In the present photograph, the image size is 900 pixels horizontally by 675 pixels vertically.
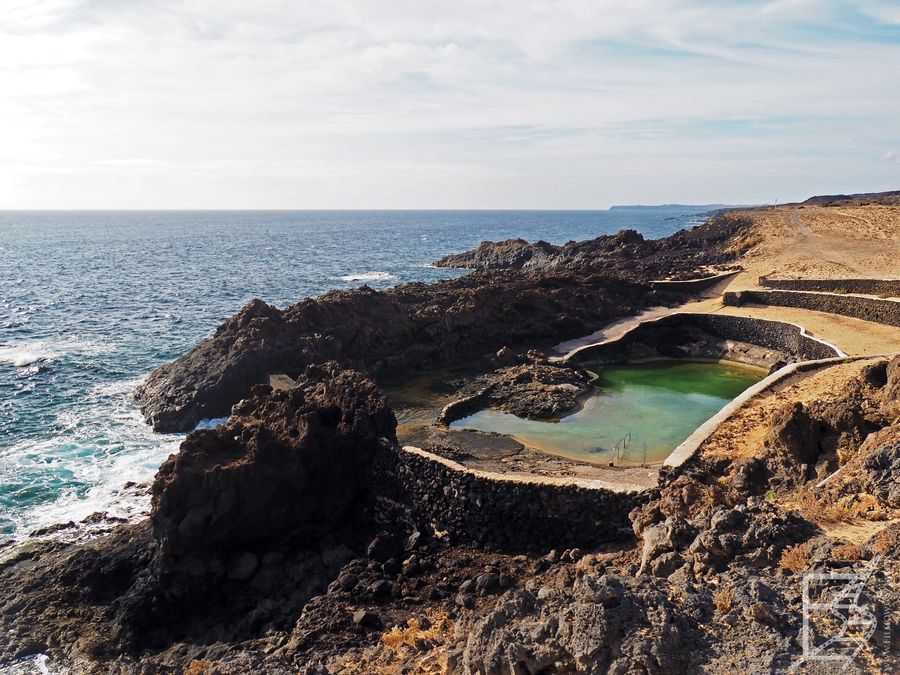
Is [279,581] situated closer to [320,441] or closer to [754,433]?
[320,441]

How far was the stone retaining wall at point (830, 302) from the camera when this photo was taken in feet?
102

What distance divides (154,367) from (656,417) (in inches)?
1027

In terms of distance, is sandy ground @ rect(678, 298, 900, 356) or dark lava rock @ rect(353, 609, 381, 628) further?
sandy ground @ rect(678, 298, 900, 356)

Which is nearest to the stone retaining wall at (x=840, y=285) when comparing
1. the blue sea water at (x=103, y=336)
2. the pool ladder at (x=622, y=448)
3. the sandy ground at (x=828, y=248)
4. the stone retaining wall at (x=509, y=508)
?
the sandy ground at (x=828, y=248)

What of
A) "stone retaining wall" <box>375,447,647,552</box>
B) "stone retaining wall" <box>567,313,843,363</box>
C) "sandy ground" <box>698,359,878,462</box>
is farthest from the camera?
"stone retaining wall" <box>567,313,843,363</box>

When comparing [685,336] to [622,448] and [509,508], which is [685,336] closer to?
[622,448]

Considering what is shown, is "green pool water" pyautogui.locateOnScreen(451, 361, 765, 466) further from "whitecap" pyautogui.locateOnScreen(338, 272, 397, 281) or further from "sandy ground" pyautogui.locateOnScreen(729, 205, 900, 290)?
"whitecap" pyautogui.locateOnScreen(338, 272, 397, 281)

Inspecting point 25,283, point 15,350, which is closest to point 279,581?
point 15,350

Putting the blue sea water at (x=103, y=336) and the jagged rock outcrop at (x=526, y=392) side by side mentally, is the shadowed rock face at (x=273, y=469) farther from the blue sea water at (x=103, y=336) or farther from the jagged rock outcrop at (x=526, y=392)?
the jagged rock outcrop at (x=526, y=392)

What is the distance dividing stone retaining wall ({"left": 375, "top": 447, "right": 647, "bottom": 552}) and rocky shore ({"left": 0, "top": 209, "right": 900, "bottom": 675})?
0.05 m

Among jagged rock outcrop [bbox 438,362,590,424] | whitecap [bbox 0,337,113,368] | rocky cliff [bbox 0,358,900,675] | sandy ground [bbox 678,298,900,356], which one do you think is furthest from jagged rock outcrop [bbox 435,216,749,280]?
whitecap [bbox 0,337,113,368]

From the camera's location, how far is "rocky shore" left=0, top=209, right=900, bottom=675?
930 centimetres

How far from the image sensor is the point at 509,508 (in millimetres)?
16531

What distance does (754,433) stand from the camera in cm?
1884
